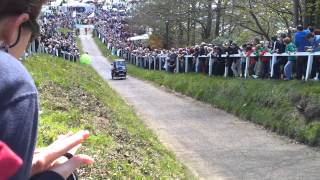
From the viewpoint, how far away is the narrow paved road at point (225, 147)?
10641mm

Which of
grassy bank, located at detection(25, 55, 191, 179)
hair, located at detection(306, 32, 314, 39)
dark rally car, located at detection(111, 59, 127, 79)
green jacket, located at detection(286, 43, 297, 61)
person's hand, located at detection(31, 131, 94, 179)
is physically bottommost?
dark rally car, located at detection(111, 59, 127, 79)

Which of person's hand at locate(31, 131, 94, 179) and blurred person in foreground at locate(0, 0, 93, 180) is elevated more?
blurred person in foreground at locate(0, 0, 93, 180)

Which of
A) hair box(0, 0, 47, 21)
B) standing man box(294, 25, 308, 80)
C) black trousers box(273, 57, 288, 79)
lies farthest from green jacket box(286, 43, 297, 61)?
hair box(0, 0, 47, 21)

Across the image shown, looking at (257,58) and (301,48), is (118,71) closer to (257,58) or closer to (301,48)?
(257,58)

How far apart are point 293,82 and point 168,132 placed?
3510mm

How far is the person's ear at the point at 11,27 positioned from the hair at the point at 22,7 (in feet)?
0.05

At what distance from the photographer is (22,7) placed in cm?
176

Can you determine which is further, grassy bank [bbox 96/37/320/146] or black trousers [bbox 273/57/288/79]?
black trousers [bbox 273/57/288/79]

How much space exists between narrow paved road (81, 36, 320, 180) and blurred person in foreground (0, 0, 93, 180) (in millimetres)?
8567

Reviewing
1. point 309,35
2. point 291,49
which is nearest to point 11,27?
point 309,35

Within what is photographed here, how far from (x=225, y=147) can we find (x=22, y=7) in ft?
37.9

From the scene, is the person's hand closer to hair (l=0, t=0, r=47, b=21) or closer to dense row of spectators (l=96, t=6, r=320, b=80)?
hair (l=0, t=0, r=47, b=21)

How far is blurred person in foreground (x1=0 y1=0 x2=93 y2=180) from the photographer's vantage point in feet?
5.08

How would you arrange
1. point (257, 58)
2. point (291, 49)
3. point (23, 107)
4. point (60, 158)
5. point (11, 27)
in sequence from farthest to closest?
1. point (257, 58)
2. point (291, 49)
3. point (60, 158)
4. point (11, 27)
5. point (23, 107)
